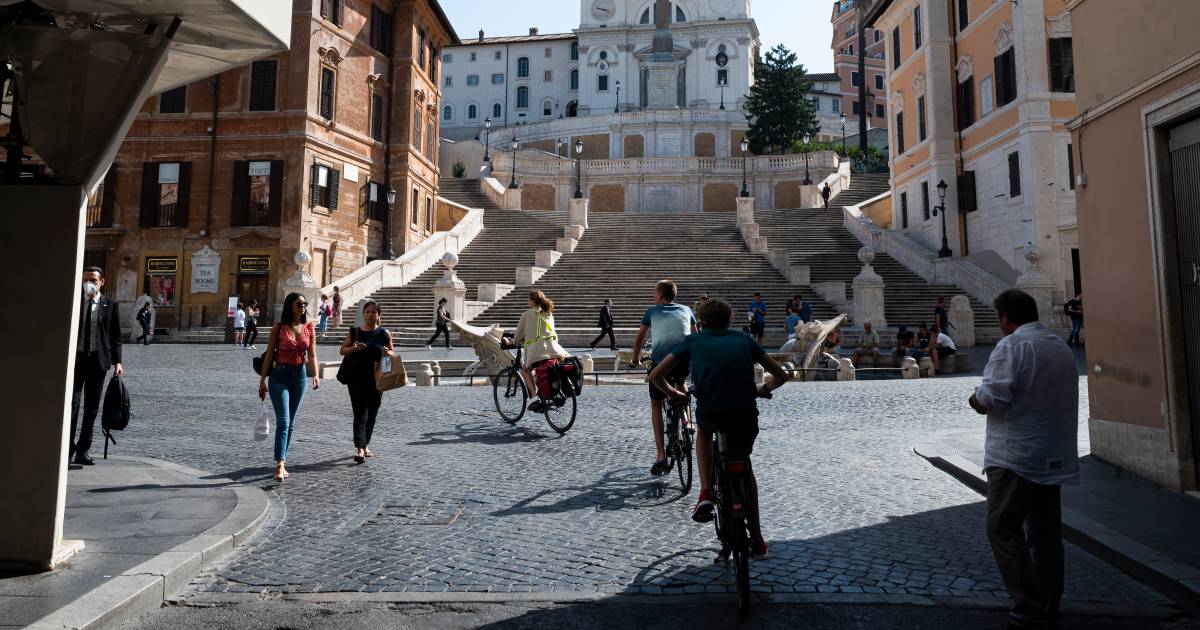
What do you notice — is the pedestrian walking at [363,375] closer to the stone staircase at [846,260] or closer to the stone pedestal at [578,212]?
the stone staircase at [846,260]

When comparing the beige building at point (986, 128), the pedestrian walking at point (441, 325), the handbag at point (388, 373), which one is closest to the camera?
the handbag at point (388, 373)

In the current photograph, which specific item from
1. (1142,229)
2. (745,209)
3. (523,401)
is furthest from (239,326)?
(1142,229)

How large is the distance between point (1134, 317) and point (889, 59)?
33.5 m

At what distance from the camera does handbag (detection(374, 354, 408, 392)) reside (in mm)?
7711

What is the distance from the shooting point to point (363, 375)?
783 centimetres

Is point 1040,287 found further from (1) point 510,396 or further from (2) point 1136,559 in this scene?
(2) point 1136,559

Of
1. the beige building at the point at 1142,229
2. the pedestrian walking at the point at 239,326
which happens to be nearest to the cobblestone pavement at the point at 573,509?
the beige building at the point at 1142,229

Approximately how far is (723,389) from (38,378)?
3981 mm

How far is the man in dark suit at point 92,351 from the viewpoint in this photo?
7.14m

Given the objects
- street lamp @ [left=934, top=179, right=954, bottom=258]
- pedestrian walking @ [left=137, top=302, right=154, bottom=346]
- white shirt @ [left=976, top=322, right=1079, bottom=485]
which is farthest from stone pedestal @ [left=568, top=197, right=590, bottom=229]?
white shirt @ [left=976, top=322, right=1079, bottom=485]

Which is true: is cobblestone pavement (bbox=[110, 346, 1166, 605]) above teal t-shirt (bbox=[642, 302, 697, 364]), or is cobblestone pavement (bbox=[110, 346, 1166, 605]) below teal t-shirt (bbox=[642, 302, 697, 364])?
below

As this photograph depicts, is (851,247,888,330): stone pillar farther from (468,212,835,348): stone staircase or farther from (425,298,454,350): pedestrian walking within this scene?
(425,298,454,350): pedestrian walking

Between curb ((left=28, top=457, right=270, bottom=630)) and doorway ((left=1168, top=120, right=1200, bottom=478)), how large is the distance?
7.76 m

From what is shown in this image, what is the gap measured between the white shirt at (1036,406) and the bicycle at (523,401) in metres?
6.00
